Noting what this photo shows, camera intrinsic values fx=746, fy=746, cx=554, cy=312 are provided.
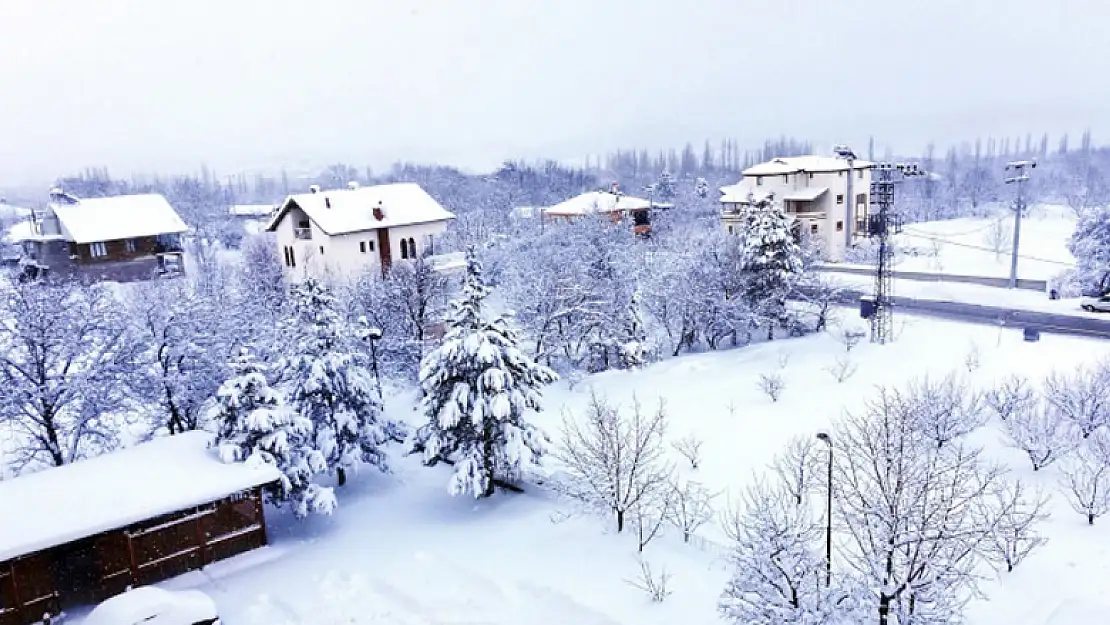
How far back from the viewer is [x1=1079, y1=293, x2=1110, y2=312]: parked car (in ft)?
122

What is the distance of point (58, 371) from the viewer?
82.1 feet

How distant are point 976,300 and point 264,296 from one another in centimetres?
3960

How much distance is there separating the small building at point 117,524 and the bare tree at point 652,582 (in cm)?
1004

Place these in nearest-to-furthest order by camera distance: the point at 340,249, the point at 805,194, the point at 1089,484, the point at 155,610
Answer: the point at 155,610
the point at 1089,484
the point at 340,249
the point at 805,194

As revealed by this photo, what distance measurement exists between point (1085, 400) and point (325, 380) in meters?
23.6

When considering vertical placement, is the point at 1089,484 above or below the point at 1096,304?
below

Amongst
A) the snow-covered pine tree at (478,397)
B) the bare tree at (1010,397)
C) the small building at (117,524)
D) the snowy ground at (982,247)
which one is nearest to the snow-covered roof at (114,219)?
the small building at (117,524)

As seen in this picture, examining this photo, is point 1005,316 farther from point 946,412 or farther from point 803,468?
point 803,468

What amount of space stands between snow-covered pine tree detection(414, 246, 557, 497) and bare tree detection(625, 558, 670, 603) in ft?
18.8

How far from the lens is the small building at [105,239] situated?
162 ft

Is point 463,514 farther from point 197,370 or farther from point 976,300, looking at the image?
point 976,300

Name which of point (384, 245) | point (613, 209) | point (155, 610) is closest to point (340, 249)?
point (384, 245)

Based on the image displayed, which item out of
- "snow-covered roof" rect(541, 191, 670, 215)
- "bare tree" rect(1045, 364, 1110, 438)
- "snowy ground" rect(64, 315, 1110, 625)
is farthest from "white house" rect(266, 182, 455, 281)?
"bare tree" rect(1045, 364, 1110, 438)

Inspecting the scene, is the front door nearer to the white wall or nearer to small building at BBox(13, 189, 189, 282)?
the white wall
